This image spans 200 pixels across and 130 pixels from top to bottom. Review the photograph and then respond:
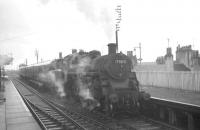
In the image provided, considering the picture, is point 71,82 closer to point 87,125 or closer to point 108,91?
point 108,91

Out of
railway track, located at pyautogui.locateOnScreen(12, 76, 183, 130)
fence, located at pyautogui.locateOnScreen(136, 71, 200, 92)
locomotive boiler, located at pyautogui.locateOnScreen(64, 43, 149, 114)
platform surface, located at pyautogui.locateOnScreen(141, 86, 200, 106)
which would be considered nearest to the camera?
railway track, located at pyautogui.locateOnScreen(12, 76, 183, 130)

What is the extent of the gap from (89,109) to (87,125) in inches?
107

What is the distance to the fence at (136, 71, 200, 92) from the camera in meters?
19.7

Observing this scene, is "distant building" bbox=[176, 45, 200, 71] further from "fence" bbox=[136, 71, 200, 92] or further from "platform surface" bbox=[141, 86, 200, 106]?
"platform surface" bbox=[141, 86, 200, 106]

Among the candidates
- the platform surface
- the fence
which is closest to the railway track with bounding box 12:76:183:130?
the platform surface

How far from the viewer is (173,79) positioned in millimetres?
22094

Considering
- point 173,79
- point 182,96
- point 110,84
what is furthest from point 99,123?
point 173,79

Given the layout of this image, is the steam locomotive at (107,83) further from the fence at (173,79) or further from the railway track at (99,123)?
the fence at (173,79)

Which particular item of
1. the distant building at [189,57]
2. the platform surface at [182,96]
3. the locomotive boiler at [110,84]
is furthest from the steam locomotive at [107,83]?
the distant building at [189,57]

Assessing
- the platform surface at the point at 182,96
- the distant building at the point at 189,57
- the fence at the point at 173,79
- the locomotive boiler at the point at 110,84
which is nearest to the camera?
the locomotive boiler at the point at 110,84

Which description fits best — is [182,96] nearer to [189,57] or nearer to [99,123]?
[99,123]

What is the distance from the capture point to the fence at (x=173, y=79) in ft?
64.5

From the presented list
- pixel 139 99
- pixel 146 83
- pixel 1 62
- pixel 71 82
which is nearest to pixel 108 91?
pixel 139 99

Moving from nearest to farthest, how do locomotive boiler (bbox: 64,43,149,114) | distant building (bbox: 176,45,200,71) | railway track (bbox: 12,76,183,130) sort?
railway track (bbox: 12,76,183,130)
locomotive boiler (bbox: 64,43,149,114)
distant building (bbox: 176,45,200,71)
